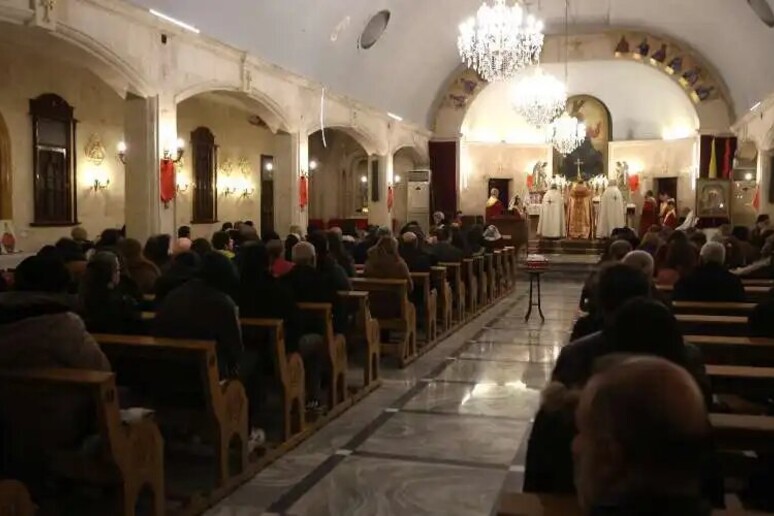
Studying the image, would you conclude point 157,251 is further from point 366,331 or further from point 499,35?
point 499,35

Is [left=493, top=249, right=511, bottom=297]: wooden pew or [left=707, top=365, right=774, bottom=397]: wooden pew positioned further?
[left=493, top=249, right=511, bottom=297]: wooden pew

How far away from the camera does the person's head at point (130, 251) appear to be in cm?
695

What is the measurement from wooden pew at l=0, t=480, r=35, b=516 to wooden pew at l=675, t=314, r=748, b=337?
430 cm

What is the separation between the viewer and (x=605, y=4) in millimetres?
19453

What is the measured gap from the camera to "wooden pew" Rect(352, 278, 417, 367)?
831 cm

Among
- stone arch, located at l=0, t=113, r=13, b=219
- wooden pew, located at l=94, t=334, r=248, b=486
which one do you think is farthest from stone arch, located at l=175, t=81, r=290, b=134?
wooden pew, located at l=94, t=334, r=248, b=486

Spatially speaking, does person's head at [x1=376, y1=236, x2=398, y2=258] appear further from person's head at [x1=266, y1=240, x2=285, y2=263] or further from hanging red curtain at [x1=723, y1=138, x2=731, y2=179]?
hanging red curtain at [x1=723, y1=138, x2=731, y2=179]

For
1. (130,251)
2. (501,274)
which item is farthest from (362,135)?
(130,251)

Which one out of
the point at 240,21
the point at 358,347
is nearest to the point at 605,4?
the point at 240,21

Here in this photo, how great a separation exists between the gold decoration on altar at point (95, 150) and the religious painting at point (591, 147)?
48.8 ft

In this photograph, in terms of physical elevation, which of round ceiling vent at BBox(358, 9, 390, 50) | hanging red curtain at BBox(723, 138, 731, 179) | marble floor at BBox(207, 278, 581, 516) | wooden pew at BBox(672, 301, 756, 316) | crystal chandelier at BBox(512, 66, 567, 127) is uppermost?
round ceiling vent at BBox(358, 9, 390, 50)

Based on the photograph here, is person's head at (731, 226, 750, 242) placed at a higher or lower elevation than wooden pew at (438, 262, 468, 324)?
higher

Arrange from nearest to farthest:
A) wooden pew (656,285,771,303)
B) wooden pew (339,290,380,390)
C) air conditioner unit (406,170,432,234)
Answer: wooden pew (339,290,380,390) → wooden pew (656,285,771,303) → air conditioner unit (406,170,432,234)

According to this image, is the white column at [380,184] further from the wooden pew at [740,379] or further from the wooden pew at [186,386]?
the wooden pew at [740,379]
